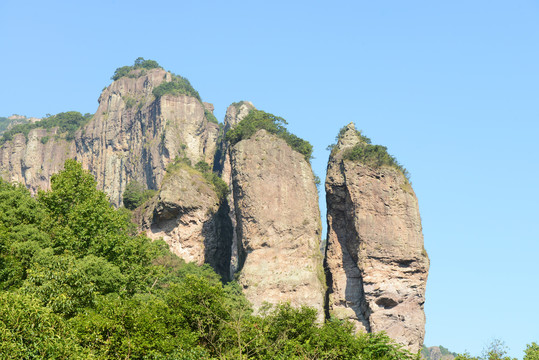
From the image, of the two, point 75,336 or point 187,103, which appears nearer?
point 75,336

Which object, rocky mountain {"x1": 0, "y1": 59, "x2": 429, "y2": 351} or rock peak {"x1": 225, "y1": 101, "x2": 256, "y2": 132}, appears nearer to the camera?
rocky mountain {"x1": 0, "y1": 59, "x2": 429, "y2": 351}

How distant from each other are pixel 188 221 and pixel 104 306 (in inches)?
1546

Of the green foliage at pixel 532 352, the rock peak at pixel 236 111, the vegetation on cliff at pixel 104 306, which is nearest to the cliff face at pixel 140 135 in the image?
the rock peak at pixel 236 111

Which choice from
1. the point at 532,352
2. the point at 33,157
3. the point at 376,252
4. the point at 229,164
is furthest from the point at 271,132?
the point at 33,157

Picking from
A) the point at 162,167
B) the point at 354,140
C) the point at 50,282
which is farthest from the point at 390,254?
the point at 162,167

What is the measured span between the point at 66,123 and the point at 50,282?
88839 millimetres

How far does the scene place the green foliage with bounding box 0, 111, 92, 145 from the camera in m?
116

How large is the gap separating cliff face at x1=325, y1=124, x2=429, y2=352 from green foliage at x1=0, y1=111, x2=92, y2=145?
63.3 m

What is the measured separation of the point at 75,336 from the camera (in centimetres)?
2952

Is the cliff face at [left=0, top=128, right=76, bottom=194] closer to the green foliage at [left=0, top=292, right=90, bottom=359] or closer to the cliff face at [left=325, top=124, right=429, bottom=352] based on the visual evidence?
the cliff face at [left=325, top=124, right=429, bottom=352]

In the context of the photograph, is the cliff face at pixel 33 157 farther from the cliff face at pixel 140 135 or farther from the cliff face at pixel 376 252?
the cliff face at pixel 376 252

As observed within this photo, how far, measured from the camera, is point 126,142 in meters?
109

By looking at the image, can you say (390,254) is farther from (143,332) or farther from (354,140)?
(143,332)

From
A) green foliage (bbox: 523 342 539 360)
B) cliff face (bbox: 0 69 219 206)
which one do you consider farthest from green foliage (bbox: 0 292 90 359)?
cliff face (bbox: 0 69 219 206)
